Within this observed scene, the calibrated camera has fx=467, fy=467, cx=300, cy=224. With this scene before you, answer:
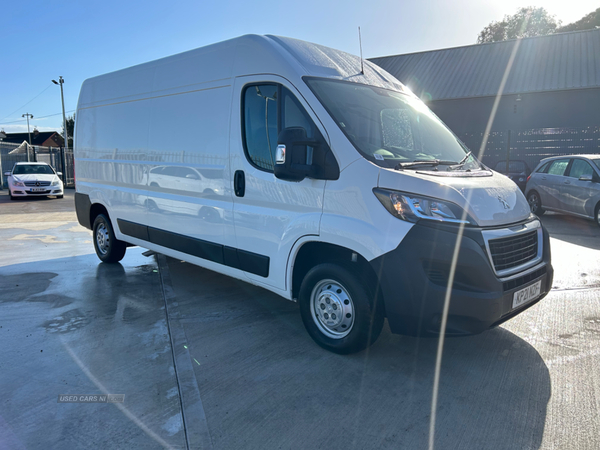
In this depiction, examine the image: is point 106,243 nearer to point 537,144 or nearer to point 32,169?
point 32,169

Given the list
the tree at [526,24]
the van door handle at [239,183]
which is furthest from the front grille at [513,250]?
the tree at [526,24]

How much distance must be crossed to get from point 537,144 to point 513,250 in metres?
18.2

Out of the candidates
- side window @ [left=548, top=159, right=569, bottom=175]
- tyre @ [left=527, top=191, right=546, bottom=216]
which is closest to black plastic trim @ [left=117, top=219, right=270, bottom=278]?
side window @ [left=548, top=159, right=569, bottom=175]

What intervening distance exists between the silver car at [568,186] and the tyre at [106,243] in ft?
25.8

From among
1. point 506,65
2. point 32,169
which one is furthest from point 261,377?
point 506,65

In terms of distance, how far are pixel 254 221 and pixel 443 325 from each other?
1.82m

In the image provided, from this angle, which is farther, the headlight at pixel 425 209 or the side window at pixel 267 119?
the side window at pixel 267 119

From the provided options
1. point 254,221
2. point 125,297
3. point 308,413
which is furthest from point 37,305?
point 308,413

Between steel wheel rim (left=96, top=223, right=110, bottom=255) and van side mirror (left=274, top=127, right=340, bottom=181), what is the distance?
13.3 ft

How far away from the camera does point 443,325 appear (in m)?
3.13

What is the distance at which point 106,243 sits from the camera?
6645mm

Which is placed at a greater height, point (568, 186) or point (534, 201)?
Result: point (568, 186)

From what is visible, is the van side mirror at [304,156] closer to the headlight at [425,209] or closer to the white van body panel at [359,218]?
the white van body panel at [359,218]

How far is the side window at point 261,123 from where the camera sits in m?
3.90
